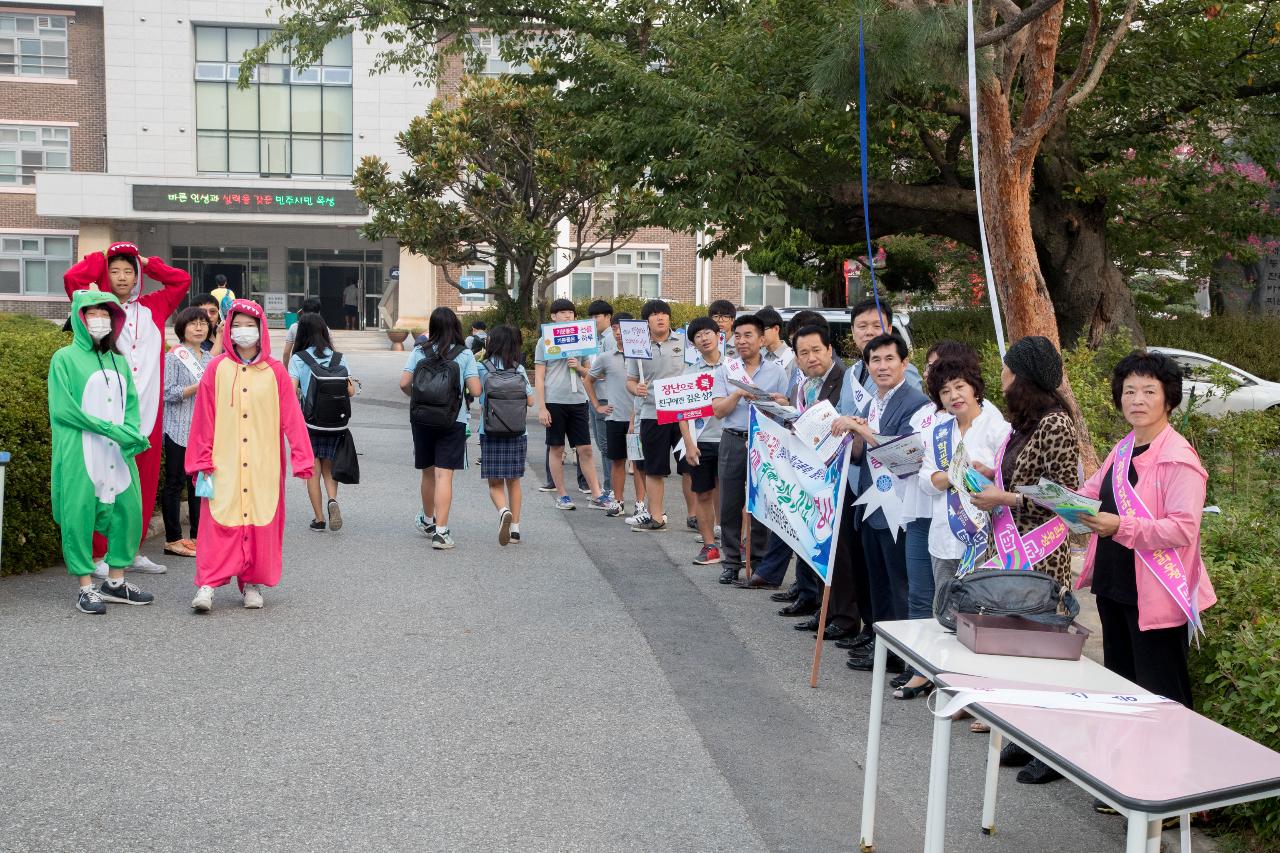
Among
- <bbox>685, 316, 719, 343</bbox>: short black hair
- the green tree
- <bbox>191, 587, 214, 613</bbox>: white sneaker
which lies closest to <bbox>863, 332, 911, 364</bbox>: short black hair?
<bbox>685, 316, 719, 343</bbox>: short black hair

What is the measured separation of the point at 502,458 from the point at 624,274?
123ft

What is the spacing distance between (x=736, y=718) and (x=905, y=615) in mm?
1223

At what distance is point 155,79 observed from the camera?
1748 inches

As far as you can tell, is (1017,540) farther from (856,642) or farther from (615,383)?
(615,383)

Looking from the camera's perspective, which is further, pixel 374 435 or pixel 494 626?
pixel 374 435

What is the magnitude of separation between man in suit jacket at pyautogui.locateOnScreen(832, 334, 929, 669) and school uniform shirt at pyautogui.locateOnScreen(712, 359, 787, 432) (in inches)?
73.3

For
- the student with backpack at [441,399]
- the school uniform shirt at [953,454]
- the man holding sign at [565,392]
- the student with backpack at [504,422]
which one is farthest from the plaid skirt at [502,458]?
the school uniform shirt at [953,454]

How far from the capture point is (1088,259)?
1745 centimetres

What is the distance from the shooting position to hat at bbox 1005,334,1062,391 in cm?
533

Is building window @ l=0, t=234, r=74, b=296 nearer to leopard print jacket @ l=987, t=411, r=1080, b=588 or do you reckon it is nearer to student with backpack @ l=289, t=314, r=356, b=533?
student with backpack @ l=289, t=314, r=356, b=533

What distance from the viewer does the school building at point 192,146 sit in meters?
44.3

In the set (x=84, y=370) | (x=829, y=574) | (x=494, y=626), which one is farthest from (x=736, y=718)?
(x=84, y=370)

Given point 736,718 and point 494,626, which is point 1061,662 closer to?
point 736,718

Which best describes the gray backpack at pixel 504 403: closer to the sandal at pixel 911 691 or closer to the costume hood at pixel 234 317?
the costume hood at pixel 234 317
